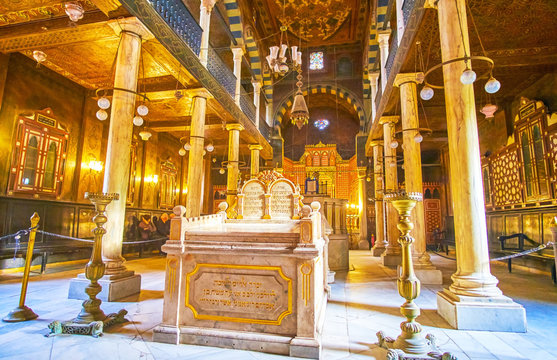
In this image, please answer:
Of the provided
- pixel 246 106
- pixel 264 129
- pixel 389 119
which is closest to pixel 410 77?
pixel 389 119

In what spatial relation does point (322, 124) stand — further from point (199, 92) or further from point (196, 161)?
point (196, 161)

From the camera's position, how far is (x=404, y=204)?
2.58 m

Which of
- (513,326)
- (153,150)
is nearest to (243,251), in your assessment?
(513,326)

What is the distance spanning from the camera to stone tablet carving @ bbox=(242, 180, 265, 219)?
6246mm

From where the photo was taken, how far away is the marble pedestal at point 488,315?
295cm

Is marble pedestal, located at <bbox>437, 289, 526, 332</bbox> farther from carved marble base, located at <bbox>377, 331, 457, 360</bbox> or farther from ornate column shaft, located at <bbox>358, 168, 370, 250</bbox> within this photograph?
ornate column shaft, located at <bbox>358, 168, 370, 250</bbox>

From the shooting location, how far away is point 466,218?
329 centimetres

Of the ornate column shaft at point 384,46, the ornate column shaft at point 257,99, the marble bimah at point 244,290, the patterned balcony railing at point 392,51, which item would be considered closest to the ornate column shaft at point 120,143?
the marble bimah at point 244,290

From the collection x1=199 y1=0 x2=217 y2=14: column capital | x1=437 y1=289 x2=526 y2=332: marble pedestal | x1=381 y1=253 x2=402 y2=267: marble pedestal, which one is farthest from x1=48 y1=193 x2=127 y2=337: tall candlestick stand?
x1=199 y1=0 x2=217 y2=14: column capital

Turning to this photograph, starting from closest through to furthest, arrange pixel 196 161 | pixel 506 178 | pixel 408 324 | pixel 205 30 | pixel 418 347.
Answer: pixel 418 347 → pixel 408 324 → pixel 196 161 → pixel 205 30 → pixel 506 178

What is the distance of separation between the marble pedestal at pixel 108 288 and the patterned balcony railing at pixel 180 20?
477 centimetres

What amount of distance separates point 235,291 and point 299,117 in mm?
5383

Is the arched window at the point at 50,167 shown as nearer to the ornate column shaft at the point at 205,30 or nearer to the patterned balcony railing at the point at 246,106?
the ornate column shaft at the point at 205,30

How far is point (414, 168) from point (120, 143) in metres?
5.64
